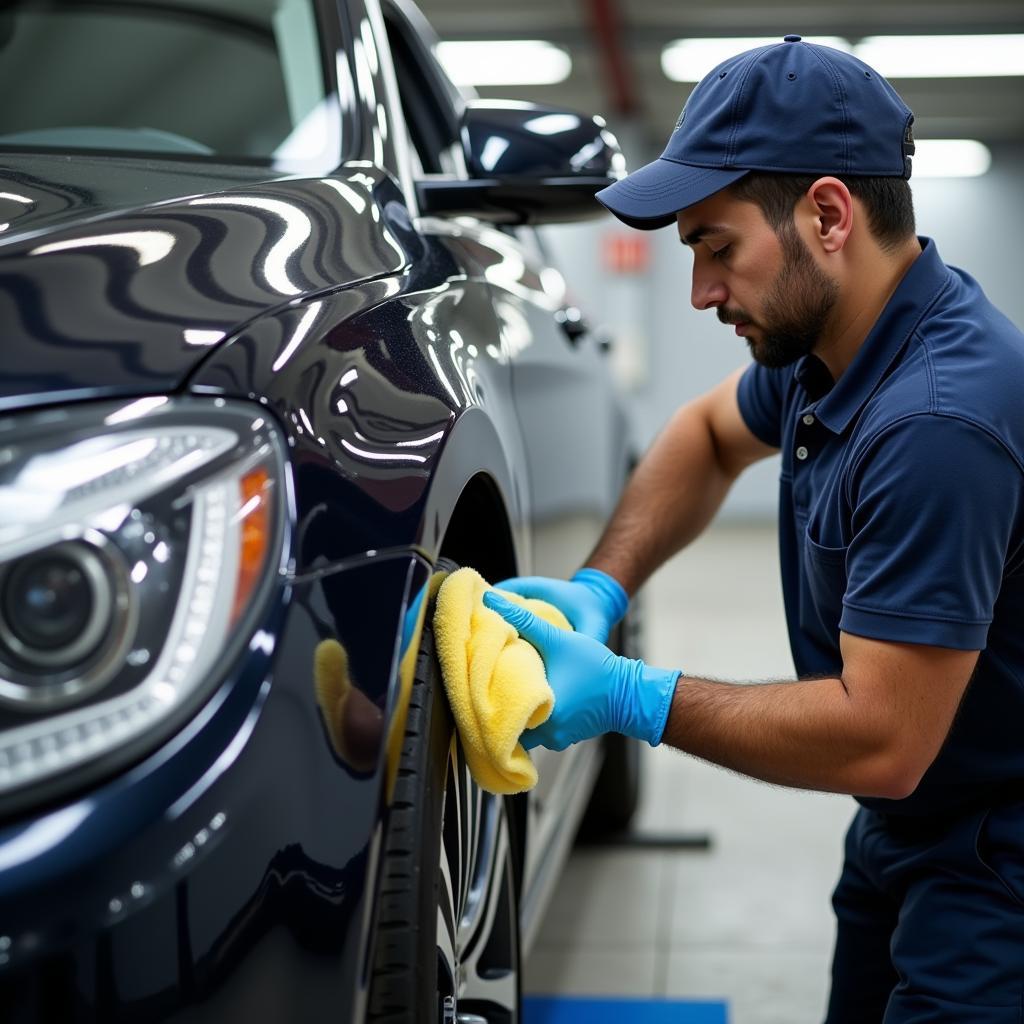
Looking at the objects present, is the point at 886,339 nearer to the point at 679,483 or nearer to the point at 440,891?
the point at 679,483

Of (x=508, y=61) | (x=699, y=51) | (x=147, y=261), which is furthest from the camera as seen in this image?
(x=508, y=61)

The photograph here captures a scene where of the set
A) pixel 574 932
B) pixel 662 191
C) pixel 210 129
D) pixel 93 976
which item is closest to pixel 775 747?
pixel 662 191

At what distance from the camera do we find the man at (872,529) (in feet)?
4.18

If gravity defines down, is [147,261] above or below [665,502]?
above

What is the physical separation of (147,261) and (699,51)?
8235 millimetres

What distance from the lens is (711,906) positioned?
276cm

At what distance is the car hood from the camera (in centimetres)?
94

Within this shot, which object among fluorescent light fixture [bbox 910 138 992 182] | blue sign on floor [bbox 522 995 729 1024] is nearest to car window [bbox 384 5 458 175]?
blue sign on floor [bbox 522 995 729 1024]

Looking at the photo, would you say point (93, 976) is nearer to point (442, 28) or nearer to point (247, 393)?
point (247, 393)

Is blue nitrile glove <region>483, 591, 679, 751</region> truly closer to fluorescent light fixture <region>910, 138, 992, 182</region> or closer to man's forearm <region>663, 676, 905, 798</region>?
man's forearm <region>663, 676, 905, 798</region>

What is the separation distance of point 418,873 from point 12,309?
19.7 inches

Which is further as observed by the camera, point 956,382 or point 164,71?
point 164,71

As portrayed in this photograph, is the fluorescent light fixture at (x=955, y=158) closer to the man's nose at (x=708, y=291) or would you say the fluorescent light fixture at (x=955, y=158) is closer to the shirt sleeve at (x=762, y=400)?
the shirt sleeve at (x=762, y=400)

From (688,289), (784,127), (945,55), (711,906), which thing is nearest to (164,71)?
(784,127)
